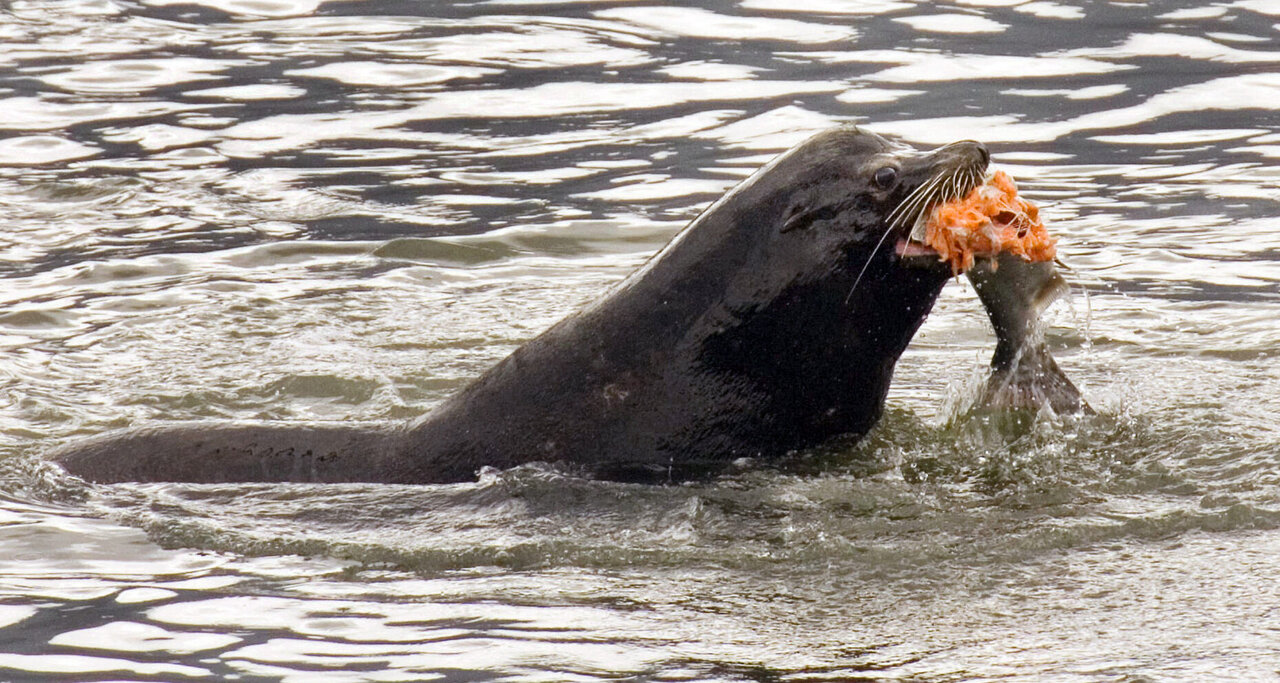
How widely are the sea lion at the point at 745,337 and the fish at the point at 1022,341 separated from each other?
43cm

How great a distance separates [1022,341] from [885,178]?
95cm

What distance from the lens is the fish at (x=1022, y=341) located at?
661cm

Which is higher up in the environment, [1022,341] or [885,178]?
[885,178]

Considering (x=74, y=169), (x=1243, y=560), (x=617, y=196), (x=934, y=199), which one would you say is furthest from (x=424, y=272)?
(x=1243, y=560)

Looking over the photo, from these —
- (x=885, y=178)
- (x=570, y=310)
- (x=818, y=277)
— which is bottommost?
(x=570, y=310)

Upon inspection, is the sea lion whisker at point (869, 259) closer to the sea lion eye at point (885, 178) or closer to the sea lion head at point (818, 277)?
the sea lion head at point (818, 277)

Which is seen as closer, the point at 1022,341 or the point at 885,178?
the point at 885,178

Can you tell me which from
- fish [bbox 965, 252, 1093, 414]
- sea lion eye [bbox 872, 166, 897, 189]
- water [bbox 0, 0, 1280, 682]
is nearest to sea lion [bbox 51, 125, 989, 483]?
sea lion eye [bbox 872, 166, 897, 189]

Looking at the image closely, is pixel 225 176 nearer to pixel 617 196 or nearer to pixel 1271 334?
pixel 617 196

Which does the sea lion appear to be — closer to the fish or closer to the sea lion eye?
the sea lion eye

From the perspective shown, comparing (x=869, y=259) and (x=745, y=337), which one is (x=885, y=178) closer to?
(x=869, y=259)

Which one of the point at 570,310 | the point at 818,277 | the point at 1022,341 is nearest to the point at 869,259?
the point at 818,277

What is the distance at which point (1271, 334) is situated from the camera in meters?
8.35

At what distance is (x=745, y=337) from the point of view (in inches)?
244
